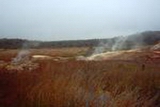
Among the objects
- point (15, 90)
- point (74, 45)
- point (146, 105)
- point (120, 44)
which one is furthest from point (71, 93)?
point (74, 45)

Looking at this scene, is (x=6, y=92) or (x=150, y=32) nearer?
(x=6, y=92)

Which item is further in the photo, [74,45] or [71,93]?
[74,45]

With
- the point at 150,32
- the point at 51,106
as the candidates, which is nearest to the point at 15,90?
the point at 51,106

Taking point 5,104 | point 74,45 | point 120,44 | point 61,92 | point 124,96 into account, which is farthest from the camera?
point 74,45

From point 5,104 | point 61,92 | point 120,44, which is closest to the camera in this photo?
point 5,104

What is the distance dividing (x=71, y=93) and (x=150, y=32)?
67605mm

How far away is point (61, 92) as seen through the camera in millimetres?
5320

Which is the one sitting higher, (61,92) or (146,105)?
(61,92)

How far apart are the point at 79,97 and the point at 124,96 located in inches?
34.8

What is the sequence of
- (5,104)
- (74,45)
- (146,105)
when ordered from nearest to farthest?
(5,104)
(146,105)
(74,45)

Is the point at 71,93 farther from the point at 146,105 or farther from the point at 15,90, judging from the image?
the point at 146,105

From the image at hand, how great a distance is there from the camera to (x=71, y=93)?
537 cm

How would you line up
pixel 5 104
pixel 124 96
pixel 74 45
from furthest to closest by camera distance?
1. pixel 74 45
2. pixel 124 96
3. pixel 5 104

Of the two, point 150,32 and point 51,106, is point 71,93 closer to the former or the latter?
point 51,106
